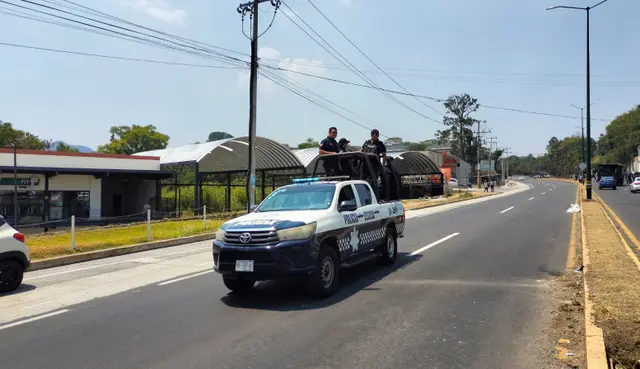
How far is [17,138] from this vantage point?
216 feet

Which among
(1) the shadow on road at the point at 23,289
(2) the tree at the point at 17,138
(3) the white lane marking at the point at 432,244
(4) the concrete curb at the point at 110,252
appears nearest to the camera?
(1) the shadow on road at the point at 23,289

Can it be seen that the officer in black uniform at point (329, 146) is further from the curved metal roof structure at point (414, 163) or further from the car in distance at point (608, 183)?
the car in distance at point (608, 183)

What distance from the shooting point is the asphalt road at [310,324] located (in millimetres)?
5098

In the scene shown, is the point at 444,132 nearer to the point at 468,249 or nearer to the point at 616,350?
the point at 468,249

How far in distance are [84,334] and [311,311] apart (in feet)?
9.26

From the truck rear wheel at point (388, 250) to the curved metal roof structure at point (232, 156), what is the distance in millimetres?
23038

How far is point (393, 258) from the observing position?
420 inches

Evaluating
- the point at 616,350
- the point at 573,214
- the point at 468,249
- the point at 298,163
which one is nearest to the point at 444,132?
the point at 298,163

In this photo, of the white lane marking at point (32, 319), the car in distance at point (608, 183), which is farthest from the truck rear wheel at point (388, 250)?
the car in distance at point (608, 183)

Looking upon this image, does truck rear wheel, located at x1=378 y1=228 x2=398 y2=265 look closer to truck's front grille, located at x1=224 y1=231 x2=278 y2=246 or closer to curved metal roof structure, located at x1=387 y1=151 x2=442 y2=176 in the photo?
truck's front grille, located at x1=224 y1=231 x2=278 y2=246

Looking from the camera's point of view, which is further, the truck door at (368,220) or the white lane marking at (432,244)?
the white lane marking at (432,244)

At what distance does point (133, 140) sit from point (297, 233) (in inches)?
3549

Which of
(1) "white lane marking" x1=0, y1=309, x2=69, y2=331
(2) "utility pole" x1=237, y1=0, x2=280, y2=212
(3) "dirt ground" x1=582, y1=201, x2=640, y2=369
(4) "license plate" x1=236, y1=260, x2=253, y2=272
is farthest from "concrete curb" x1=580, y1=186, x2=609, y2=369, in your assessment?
(2) "utility pole" x1=237, y1=0, x2=280, y2=212

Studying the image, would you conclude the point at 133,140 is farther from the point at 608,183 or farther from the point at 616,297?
the point at 616,297
